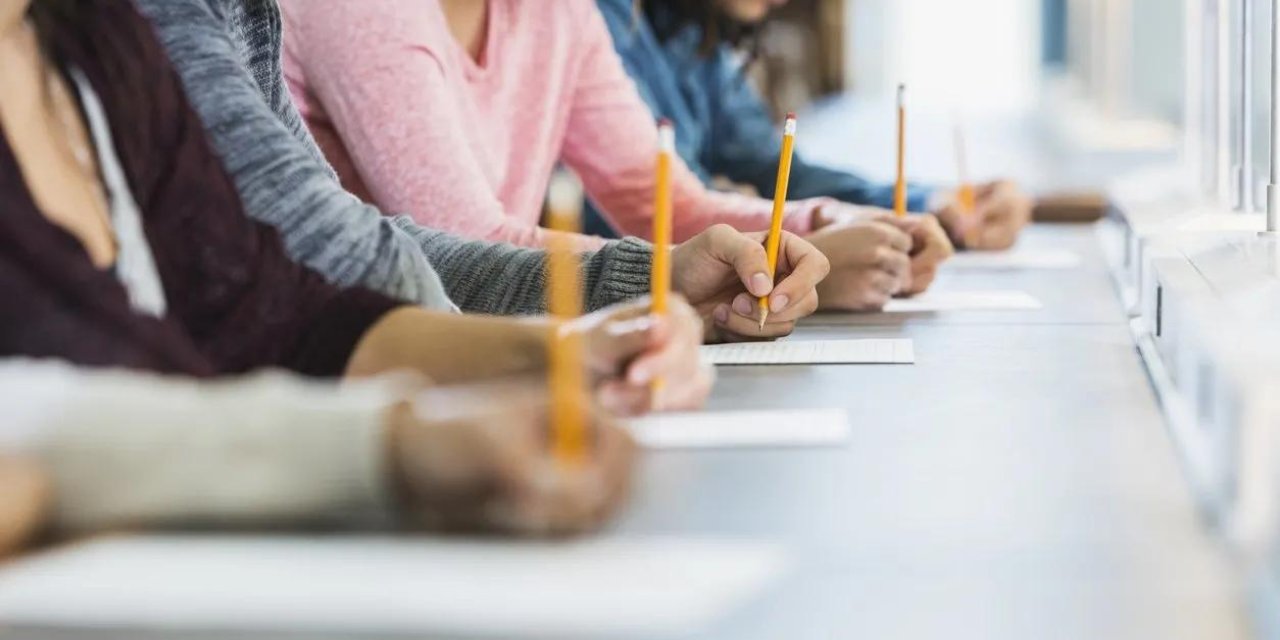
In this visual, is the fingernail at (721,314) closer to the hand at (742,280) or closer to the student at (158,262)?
the hand at (742,280)

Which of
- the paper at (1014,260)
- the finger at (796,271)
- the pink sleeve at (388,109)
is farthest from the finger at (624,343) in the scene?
the paper at (1014,260)

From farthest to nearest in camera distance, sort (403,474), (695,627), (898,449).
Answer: (898,449), (403,474), (695,627)

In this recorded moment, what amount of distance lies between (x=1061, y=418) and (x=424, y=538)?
464 millimetres

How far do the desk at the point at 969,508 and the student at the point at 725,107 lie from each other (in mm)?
994

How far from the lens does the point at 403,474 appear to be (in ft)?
2.34

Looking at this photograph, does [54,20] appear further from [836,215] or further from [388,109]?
[836,215]

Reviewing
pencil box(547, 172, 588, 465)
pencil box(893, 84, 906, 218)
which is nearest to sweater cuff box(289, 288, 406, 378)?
pencil box(547, 172, 588, 465)

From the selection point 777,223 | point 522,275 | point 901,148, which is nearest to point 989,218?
point 901,148

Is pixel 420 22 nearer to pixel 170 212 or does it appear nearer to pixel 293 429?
pixel 170 212

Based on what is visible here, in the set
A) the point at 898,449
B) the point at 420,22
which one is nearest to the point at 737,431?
the point at 898,449

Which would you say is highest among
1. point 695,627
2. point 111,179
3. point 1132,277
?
point 111,179

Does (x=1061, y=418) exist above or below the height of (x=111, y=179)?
below

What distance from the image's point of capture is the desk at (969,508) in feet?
2.12

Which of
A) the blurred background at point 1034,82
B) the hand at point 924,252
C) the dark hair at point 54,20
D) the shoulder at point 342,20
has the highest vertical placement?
the dark hair at point 54,20
